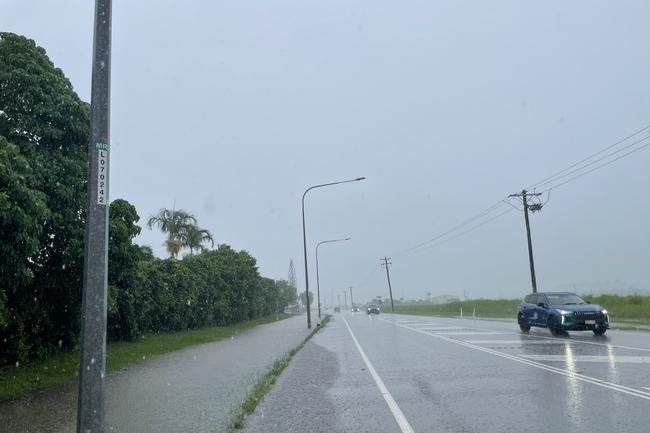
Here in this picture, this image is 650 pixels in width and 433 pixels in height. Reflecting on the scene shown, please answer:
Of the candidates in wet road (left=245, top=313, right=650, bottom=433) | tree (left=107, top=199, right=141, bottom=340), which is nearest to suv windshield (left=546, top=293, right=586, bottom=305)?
wet road (left=245, top=313, right=650, bottom=433)

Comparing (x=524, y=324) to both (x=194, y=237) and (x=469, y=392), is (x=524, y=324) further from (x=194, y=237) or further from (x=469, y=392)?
(x=194, y=237)

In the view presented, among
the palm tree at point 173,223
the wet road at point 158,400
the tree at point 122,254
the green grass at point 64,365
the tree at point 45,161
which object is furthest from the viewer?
the palm tree at point 173,223

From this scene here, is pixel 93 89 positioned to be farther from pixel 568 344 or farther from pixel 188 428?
pixel 568 344

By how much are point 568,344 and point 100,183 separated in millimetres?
15708

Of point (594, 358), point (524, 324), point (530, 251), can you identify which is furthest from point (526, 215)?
point (594, 358)

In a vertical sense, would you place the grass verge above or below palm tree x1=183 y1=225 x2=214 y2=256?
below

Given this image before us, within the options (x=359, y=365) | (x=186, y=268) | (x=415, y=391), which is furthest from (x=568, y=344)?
(x=186, y=268)

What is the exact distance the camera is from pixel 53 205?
1174cm

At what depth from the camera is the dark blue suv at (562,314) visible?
19516 mm

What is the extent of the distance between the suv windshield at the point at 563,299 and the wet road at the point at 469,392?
5.13 metres

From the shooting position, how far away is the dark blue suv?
1952 centimetres

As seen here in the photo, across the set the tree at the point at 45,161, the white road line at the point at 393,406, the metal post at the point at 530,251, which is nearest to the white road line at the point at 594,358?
the white road line at the point at 393,406

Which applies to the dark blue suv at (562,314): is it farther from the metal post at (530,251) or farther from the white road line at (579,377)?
the metal post at (530,251)

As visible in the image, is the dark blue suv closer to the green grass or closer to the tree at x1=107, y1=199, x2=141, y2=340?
the green grass
